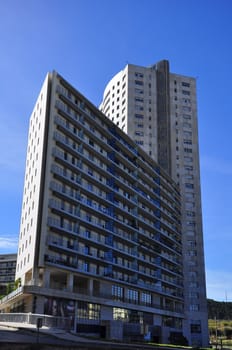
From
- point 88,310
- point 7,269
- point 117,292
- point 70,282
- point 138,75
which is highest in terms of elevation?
point 138,75

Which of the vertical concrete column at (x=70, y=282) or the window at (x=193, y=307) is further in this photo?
the window at (x=193, y=307)

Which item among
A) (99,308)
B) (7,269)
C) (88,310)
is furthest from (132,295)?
(7,269)

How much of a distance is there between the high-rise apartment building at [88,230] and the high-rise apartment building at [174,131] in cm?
1290

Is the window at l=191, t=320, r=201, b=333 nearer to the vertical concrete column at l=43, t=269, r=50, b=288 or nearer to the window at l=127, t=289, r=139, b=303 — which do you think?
the window at l=127, t=289, r=139, b=303

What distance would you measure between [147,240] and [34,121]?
30.6 m

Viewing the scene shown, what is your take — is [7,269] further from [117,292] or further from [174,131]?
[117,292]

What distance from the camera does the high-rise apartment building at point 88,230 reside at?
55.6m

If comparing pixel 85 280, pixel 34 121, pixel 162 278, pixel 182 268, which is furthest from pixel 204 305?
pixel 34 121

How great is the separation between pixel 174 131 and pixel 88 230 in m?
52.4

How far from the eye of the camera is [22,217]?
69.6 m

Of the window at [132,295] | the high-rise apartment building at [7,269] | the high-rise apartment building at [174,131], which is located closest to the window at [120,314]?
the window at [132,295]

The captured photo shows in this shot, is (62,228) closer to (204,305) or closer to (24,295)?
(24,295)

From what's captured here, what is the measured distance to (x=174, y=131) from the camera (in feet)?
354

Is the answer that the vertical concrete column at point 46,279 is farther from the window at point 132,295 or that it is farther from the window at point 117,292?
the window at point 132,295
